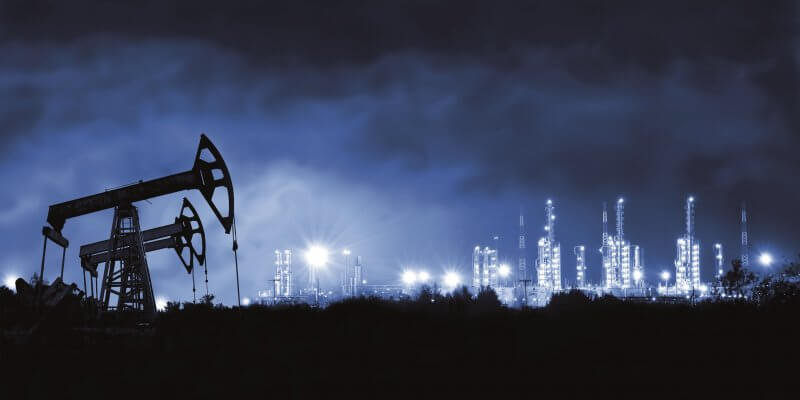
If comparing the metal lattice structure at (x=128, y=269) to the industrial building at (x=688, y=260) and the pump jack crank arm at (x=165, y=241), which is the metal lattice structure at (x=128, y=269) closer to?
the pump jack crank arm at (x=165, y=241)

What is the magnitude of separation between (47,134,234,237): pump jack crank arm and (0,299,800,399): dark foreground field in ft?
18.0

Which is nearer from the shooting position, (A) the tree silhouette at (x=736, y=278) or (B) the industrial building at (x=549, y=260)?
(A) the tree silhouette at (x=736, y=278)

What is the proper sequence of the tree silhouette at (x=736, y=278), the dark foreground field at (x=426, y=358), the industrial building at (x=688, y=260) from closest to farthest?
the dark foreground field at (x=426, y=358) → the tree silhouette at (x=736, y=278) → the industrial building at (x=688, y=260)

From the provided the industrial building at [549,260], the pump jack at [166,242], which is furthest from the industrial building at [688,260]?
the pump jack at [166,242]

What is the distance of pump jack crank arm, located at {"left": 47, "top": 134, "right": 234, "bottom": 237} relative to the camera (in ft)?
86.9

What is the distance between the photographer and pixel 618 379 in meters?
18.1

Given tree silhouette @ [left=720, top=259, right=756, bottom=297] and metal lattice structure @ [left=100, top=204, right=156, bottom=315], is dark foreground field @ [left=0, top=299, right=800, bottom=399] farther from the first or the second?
tree silhouette @ [left=720, top=259, right=756, bottom=297]

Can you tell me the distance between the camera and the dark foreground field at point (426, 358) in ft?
59.1

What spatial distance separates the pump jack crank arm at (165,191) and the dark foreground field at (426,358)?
216 inches

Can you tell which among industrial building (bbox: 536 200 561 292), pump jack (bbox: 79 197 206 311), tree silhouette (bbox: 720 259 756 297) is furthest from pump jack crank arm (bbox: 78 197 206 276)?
industrial building (bbox: 536 200 561 292)

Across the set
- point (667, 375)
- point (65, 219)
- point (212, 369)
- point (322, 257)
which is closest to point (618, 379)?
point (667, 375)

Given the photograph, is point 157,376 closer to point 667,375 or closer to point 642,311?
point 667,375

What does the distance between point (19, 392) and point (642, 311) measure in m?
24.3

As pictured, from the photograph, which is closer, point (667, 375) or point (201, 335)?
point (667, 375)
